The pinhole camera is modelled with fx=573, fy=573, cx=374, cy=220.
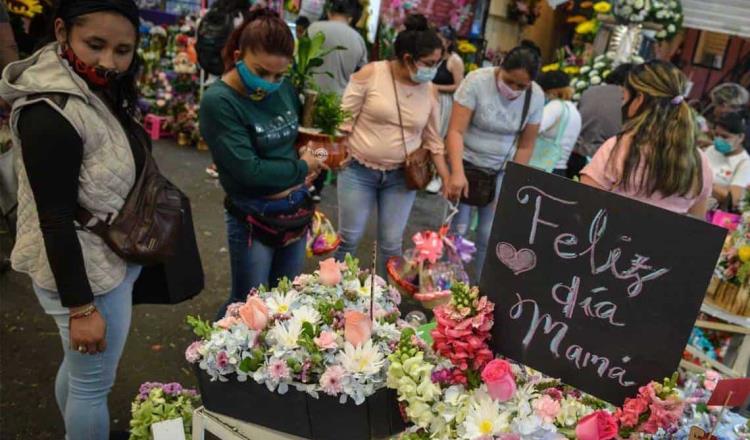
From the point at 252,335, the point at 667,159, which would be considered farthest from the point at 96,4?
the point at 667,159

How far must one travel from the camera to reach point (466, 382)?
121 cm

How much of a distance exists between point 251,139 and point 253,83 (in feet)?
0.72

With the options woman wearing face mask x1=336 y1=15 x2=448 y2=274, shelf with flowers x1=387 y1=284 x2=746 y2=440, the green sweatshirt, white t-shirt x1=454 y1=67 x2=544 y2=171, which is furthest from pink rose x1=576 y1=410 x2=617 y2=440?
white t-shirt x1=454 y1=67 x2=544 y2=171

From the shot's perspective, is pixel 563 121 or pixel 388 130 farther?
pixel 563 121

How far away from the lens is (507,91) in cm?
320

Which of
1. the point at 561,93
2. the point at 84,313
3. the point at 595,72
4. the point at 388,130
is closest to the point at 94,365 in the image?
the point at 84,313

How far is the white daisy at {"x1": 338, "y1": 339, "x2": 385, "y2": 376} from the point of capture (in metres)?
1.25

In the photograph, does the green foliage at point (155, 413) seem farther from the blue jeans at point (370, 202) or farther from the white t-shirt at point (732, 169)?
the white t-shirt at point (732, 169)

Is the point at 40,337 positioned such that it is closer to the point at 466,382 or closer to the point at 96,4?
the point at 96,4

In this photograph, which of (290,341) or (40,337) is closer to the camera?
(290,341)

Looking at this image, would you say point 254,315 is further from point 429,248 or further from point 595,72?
point 595,72

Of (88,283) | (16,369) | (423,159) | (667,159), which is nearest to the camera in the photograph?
(88,283)

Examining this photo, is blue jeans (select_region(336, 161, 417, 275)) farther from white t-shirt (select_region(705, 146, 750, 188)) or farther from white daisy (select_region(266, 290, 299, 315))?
white t-shirt (select_region(705, 146, 750, 188))

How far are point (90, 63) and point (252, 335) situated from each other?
86cm
